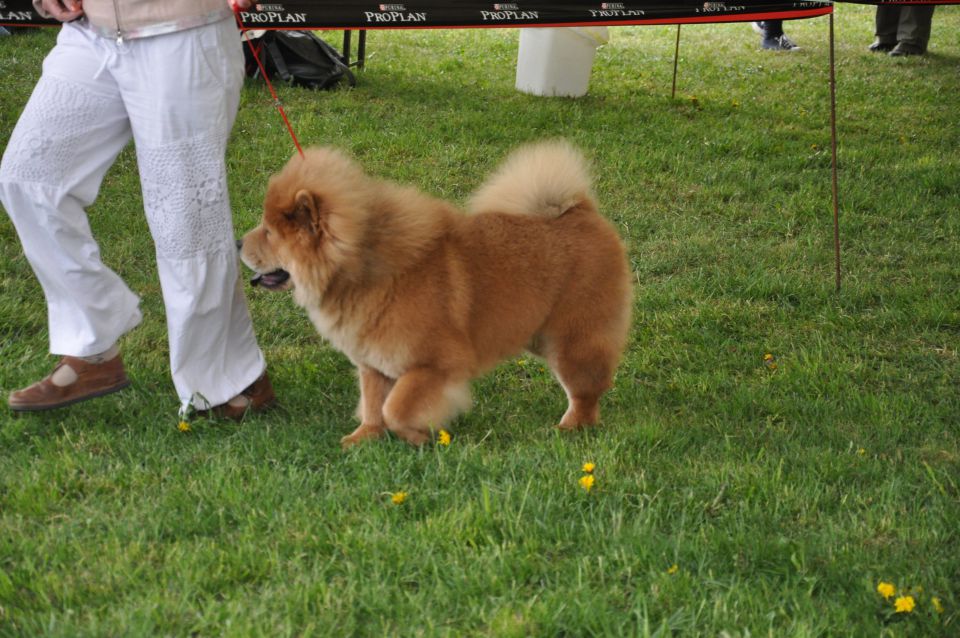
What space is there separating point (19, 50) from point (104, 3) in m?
7.41

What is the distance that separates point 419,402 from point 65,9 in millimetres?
1797

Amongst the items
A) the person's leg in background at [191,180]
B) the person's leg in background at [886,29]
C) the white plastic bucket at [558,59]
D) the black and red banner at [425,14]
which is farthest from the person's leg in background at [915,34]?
the person's leg in background at [191,180]

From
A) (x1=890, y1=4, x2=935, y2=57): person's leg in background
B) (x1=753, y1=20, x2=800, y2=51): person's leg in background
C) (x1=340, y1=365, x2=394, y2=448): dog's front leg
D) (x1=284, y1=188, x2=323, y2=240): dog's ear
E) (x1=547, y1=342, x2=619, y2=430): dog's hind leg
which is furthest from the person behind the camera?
(x1=753, y1=20, x2=800, y2=51): person's leg in background

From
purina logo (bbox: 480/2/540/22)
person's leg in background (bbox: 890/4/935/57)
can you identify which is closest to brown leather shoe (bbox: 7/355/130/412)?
purina logo (bbox: 480/2/540/22)

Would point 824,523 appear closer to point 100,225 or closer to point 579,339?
point 579,339

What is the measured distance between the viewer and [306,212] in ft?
11.7

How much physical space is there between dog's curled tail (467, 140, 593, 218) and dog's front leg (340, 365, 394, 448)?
0.85 m

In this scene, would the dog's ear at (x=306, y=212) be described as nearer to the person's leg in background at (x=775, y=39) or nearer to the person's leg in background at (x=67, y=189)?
the person's leg in background at (x=67, y=189)

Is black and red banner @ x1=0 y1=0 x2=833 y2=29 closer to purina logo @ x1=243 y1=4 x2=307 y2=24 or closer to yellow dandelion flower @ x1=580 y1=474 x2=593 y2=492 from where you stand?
purina logo @ x1=243 y1=4 x2=307 y2=24

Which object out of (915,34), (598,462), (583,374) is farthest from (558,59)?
(598,462)

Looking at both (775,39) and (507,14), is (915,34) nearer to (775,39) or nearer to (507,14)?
(775,39)

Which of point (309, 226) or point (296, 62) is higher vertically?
point (296, 62)

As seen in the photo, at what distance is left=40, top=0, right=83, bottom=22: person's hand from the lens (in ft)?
11.2

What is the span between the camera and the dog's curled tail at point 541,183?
13.4 ft
